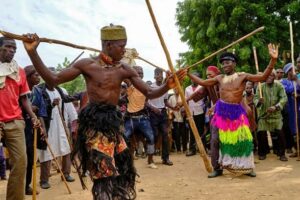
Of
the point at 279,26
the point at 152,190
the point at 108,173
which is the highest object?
the point at 279,26

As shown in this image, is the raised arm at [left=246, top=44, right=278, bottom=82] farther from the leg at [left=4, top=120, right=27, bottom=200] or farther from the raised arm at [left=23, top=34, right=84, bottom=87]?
the leg at [left=4, top=120, right=27, bottom=200]

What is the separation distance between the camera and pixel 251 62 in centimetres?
2067

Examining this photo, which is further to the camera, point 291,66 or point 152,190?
point 291,66

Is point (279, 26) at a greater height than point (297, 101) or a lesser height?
greater

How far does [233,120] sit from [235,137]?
30 centimetres

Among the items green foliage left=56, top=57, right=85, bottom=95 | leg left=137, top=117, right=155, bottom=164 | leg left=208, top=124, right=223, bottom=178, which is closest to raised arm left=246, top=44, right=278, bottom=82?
leg left=208, top=124, right=223, bottom=178

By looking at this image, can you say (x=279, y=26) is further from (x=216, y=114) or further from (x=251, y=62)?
(x=216, y=114)

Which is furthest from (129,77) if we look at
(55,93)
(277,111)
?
(277,111)

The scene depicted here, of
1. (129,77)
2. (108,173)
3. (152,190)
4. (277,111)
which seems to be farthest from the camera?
(277,111)

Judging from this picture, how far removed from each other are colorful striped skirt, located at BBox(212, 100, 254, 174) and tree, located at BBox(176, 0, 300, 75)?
12573 millimetres

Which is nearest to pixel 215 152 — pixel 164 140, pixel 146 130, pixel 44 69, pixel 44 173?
pixel 146 130

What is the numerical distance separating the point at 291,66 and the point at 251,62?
11352 mm

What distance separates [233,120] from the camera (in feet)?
24.4

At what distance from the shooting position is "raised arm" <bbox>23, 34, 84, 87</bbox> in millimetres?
3867
